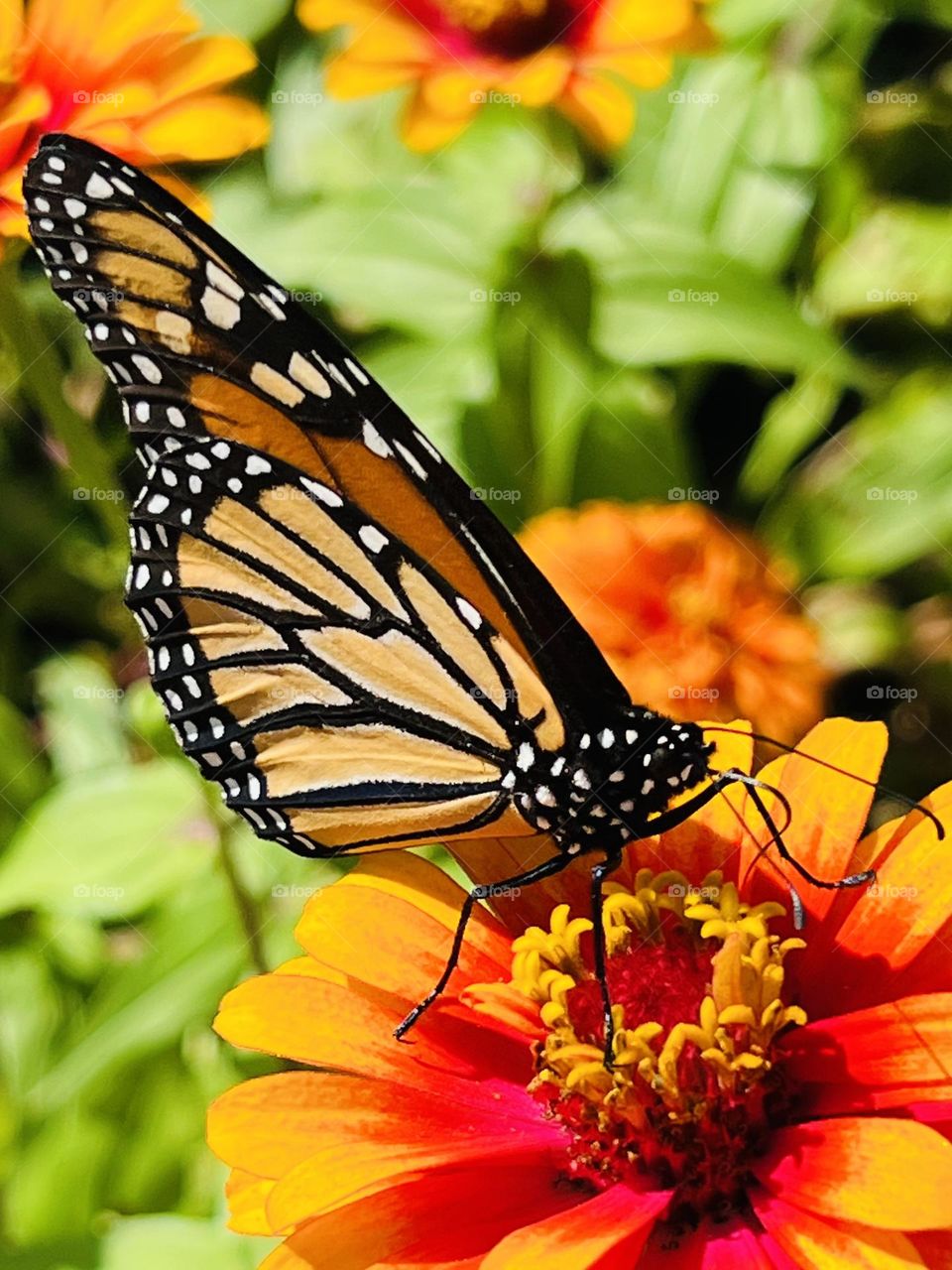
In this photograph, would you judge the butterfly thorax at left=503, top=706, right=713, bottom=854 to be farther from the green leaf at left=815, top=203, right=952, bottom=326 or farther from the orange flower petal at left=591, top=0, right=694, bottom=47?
the green leaf at left=815, top=203, right=952, bottom=326

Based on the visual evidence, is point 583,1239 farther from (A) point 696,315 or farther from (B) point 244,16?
(B) point 244,16

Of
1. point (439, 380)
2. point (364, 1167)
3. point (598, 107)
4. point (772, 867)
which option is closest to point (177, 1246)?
point (364, 1167)

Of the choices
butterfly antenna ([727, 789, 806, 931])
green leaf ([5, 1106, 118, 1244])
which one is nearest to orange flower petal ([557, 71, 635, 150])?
butterfly antenna ([727, 789, 806, 931])

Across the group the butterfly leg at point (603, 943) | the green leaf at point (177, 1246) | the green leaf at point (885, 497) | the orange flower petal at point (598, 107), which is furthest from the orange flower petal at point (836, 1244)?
the green leaf at point (885, 497)

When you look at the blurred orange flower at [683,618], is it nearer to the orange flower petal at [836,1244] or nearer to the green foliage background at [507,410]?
the green foliage background at [507,410]

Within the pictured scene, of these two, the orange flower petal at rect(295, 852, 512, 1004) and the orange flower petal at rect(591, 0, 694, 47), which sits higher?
the orange flower petal at rect(591, 0, 694, 47)

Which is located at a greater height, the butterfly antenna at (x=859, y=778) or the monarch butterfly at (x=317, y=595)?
the monarch butterfly at (x=317, y=595)

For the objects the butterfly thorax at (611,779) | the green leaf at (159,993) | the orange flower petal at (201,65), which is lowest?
the green leaf at (159,993)
